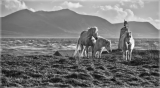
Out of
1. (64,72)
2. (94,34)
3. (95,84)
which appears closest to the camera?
(95,84)

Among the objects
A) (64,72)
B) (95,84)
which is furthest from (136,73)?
(64,72)

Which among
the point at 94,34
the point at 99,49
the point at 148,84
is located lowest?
the point at 148,84

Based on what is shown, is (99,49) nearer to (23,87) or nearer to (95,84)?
(95,84)

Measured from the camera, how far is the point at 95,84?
9.22 meters

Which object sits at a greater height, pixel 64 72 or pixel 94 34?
pixel 94 34

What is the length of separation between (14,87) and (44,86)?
1.28 meters

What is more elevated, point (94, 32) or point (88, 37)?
point (94, 32)

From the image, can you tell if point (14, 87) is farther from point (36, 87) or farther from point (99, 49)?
point (99, 49)

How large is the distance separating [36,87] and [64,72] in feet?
9.77

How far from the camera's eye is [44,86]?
852cm

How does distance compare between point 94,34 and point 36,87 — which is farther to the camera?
point 94,34

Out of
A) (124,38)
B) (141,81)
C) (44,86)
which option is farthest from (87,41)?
(44,86)

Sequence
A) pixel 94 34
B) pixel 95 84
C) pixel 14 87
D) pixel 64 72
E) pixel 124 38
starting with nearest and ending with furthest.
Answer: pixel 14 87
pixel 95 84
pixel 64 72
pixel 124 38
pixel 94 34

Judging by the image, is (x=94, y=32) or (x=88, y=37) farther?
(x=88, y=37)
